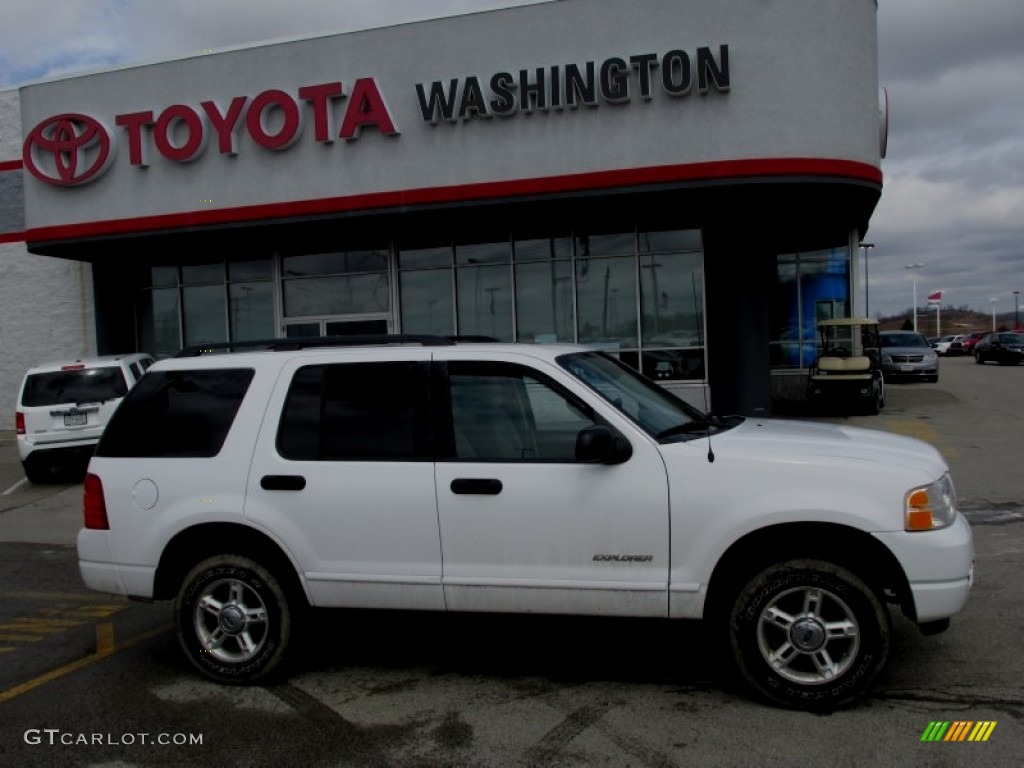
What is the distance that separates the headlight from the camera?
4.07m

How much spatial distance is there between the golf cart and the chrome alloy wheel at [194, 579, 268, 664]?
1468 centimetres

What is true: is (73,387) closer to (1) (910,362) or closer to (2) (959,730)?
(2) (959,730)

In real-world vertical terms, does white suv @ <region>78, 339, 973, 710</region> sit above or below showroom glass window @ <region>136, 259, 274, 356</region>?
below

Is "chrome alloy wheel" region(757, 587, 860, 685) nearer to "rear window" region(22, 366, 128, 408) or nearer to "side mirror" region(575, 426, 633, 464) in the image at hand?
"side mirror" region(575, 426, 633, 464)

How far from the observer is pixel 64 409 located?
41.1 ft

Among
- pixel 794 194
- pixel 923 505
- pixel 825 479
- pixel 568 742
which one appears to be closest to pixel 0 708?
pixel 568 742

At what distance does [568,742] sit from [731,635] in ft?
3.10

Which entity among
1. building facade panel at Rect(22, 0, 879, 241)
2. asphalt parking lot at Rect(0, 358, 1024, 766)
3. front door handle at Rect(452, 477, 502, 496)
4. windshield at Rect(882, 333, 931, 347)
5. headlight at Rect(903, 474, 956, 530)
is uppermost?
building facade panel at Rect(22, 0, 879, 241)

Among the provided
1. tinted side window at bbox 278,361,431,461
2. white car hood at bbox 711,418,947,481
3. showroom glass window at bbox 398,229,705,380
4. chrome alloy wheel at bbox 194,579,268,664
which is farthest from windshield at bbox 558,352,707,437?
showroom glass window at bbox 398,229,705,380

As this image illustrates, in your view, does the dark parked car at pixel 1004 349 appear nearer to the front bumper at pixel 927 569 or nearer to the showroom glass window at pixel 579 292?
the showroom glass window at pixel 579 292

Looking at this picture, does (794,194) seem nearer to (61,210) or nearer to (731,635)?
(731,635)

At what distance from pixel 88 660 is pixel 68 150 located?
14955 millimetres

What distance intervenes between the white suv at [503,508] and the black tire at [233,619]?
11 mm

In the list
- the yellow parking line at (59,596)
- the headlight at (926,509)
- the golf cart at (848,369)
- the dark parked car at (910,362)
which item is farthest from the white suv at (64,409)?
the dark parked car at (910,362)
